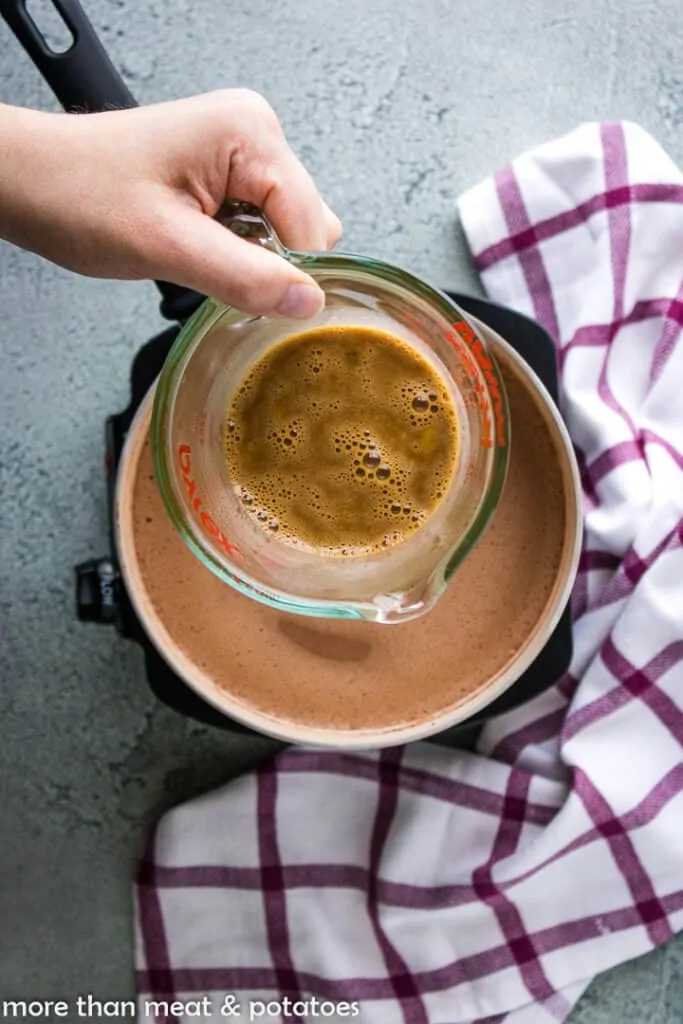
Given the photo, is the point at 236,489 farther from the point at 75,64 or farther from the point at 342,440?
the point at 75,64

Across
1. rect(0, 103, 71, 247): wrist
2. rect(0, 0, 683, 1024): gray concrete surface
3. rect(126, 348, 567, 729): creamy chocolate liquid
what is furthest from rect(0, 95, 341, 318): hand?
rect(0, 0, 683, 1024): gray concrete surface

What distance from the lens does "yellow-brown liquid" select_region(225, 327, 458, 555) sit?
58 centimetres

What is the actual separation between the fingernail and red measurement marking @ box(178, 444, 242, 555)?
0.09 meters

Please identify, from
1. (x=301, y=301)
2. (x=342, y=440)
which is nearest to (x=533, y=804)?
(x=342, y=440)

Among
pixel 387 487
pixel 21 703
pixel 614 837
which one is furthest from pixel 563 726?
pixel 21 703

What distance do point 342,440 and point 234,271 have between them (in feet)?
0.41

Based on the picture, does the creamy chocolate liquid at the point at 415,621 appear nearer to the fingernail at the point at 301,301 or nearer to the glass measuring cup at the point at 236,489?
the glass measuring cup at the point at 236,489

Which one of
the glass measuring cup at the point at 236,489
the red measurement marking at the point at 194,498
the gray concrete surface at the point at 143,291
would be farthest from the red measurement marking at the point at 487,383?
the gray concrete surface at the point at 143,291

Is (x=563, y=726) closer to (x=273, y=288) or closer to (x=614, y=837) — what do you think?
(x=614, y=837)

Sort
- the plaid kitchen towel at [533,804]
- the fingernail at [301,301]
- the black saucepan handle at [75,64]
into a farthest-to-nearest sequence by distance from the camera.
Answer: the plaid kitchen towel at [533,804], the black saucepan handle at [75,64], the fingernail at [301,301]

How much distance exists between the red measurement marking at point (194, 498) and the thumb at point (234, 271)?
83 mm

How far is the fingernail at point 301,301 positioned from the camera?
0.48 m

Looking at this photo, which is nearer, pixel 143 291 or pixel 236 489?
pixel 236 489

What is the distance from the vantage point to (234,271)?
488mm
